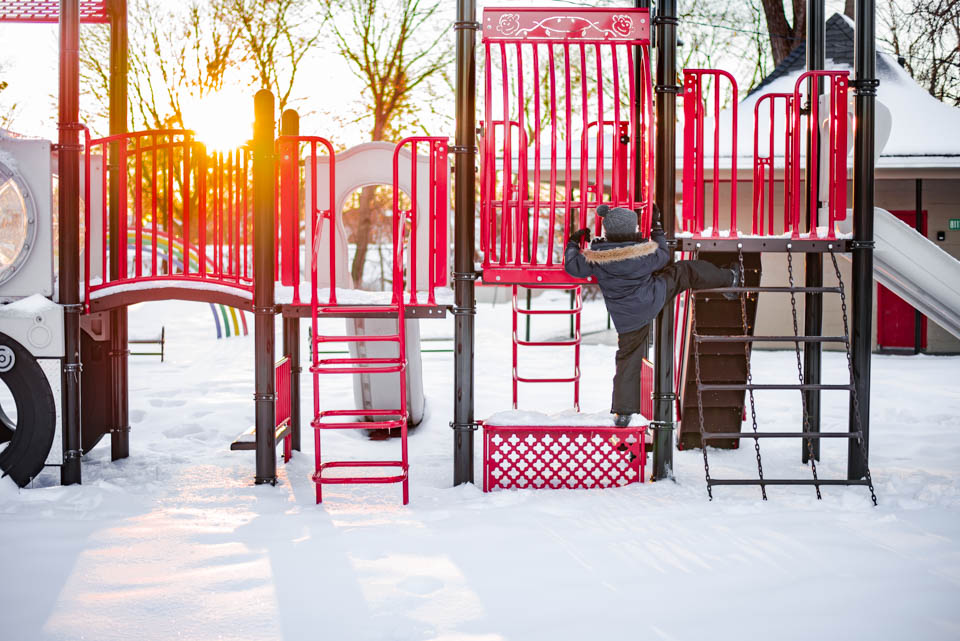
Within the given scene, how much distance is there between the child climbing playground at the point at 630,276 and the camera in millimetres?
5035

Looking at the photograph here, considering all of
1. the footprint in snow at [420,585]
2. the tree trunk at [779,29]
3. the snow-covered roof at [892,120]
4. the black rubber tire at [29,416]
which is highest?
the tree trunk at [779,29]

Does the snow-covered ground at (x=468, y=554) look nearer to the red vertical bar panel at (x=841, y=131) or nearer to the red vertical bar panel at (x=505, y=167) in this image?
the red vertical bar panel at (x=505, y=167)

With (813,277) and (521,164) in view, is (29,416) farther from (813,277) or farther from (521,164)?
(813,277)

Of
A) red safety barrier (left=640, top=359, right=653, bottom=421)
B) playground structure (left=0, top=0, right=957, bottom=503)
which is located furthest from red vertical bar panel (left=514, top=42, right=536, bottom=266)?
red safety barrier (left=640, top=359, right=653, bottom=421)

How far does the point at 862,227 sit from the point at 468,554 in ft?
11.0

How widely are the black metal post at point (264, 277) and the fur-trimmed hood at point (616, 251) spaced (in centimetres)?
204

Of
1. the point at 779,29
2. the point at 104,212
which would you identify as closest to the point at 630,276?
the point at 104,212

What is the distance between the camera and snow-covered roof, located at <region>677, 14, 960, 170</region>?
11359mm

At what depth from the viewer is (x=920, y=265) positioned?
218 inches

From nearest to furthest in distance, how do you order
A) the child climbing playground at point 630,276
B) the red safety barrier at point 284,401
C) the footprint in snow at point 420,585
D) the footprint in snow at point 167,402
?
the footprint in snow at point 420,585
the child climbing playground at point 630,276
the red safety barrier at point 284,401
the footprint in snow at point 167,402

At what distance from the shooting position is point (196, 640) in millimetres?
3066

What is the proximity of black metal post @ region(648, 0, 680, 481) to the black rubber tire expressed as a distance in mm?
3960

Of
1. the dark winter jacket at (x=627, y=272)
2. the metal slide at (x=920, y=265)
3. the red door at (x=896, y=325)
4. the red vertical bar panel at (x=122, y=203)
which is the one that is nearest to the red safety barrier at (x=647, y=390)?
the dark winter jacket at (x=627, y=272)

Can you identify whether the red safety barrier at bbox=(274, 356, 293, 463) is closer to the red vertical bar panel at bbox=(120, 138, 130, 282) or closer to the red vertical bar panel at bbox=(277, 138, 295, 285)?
the red vertical bar panel at bbox=(277, 138, 295, 285)
